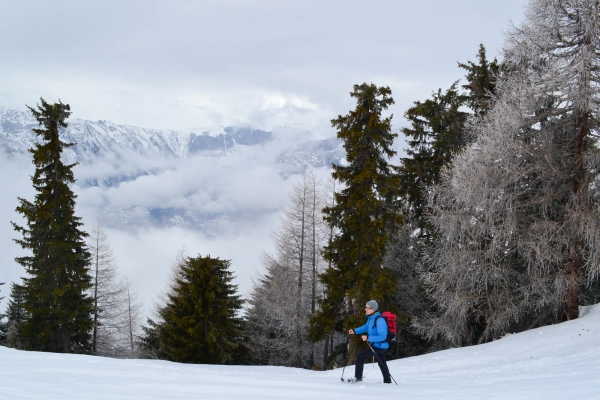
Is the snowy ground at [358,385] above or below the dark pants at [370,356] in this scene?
below

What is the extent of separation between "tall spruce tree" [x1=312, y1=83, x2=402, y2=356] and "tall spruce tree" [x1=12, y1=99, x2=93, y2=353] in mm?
13824

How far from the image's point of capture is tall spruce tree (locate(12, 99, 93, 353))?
22781 mm

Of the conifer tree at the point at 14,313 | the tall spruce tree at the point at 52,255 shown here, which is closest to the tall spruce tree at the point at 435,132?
the tall spruce tree at the point at 52,255

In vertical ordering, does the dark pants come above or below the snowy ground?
above

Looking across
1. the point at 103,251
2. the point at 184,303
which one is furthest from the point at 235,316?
the point at 103,251

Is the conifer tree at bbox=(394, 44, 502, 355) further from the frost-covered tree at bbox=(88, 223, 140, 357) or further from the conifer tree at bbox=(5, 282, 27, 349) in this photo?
the conifer tree at bbox=(5, 282, 27, 349)

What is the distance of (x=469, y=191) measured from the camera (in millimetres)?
15312

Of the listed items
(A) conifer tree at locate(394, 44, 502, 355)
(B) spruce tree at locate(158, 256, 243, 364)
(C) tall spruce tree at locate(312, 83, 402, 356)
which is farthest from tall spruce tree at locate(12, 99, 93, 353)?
(A) conifer tree at locate(394, 44, 502, 355)

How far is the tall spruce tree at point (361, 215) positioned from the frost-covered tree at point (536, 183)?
2.38 metres

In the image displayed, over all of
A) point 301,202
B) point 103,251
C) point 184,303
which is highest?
point 301,202

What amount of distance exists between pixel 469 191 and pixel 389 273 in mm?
4524

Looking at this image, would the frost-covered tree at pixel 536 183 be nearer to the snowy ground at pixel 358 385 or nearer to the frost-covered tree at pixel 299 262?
the snowy ground at pixel 358 385

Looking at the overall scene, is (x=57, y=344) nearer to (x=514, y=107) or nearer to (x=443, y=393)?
(x=443, y=393)

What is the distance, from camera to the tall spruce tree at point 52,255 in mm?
22781
